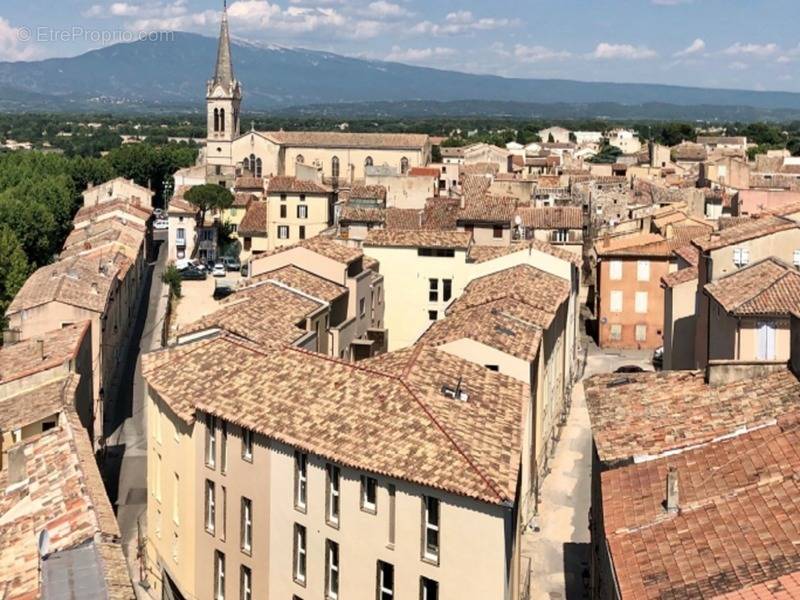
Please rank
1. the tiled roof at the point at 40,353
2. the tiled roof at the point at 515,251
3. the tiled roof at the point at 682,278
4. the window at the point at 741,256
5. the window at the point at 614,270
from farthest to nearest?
1. the window at the point at 614,270
2. the tiled roof at the point at 515,251
3. the tiled roof at the point at 682,278
4. the tiled roof at the point at 40,353
5. the window at the point at 741,256

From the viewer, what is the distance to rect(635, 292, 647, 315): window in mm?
50375

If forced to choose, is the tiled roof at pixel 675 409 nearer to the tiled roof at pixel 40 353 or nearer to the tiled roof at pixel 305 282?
the tiled roof at pixel 305 282

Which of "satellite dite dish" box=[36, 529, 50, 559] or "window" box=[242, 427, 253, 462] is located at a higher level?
"satellite dite dish" box=[36, 529, 50, 559]

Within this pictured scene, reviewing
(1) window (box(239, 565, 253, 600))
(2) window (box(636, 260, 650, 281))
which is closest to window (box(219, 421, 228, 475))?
(1) window (box(239, 565, 253, 600))

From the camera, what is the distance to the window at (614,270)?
165 ft

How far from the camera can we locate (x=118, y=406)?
138ft

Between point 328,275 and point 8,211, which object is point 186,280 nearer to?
point 8,211

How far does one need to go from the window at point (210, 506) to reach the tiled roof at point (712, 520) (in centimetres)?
899

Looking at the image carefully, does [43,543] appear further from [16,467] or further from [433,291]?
[433,291]

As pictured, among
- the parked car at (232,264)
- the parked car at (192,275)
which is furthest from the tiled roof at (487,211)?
the parked car at (232,264)

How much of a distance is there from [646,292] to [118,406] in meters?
24.6

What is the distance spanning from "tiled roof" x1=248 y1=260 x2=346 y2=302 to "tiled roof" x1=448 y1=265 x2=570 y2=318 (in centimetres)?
398

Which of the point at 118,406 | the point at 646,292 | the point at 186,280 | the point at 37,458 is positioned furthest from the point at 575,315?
the point at 186,280

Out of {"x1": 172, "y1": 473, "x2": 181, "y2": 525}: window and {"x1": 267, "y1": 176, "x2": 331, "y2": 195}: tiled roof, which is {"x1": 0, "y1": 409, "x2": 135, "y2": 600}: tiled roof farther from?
{"x1": 267, "y1": 176, "x2": 331, "y2": 195}: tiled roof
